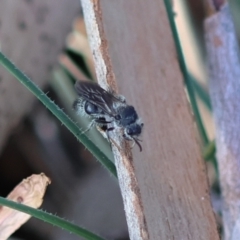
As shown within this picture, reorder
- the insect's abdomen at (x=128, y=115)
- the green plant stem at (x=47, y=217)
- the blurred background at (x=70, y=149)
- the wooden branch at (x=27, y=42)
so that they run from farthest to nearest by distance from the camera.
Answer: the blurred background at (x=70, y=149)
the wooden branch at (x=27, y=42)
the insect's abdomen at (x=128, y=115)
the green plant stem at (x=47, y=217)

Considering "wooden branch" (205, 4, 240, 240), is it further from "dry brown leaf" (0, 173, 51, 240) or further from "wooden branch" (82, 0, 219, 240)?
"dry brown leaf" (0, 173, 51, 240)

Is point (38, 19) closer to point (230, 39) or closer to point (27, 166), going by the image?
point (27, 166)

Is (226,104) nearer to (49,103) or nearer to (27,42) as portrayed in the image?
(49,103)

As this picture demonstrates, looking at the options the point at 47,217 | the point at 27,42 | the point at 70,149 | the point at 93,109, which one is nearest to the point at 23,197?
the point at 47,217

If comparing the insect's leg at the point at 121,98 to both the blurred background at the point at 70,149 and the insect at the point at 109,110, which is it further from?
the blurred background at the point at 70,149

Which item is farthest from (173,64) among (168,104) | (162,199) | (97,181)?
(97,181)

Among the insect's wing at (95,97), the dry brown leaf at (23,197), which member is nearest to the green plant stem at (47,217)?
the dry brown leaf at (23,197)
